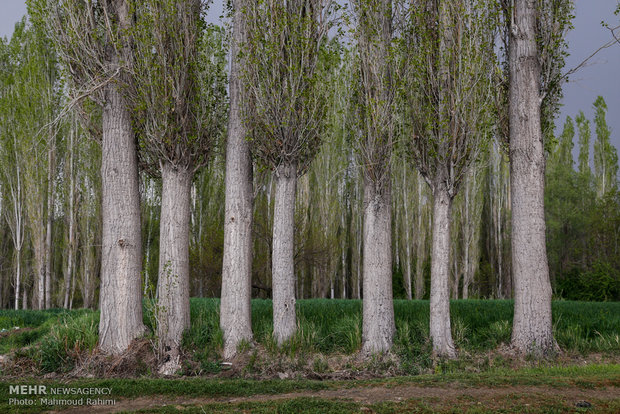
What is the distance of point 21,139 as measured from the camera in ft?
65.5

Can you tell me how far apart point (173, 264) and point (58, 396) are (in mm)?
3458

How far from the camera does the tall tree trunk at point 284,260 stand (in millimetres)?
8930

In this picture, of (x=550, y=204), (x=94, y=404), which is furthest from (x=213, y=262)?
(x=550, y=204)

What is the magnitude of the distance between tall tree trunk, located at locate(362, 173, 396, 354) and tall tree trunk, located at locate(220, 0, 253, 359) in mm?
2257

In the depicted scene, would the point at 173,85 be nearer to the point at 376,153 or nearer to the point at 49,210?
the point at 376,153

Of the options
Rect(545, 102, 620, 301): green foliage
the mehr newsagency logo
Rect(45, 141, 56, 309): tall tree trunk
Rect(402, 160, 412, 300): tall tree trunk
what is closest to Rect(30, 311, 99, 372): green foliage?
the mehr newsagency logo

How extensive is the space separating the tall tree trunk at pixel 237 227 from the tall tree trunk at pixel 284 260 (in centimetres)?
57

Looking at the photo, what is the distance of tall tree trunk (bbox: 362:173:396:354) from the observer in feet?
29.1

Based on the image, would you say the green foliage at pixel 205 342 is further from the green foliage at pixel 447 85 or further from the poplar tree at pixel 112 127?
the green foliage at pixel 447 85

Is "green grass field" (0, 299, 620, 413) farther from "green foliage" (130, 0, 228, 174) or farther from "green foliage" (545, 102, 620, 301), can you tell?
"green foliage" (545, 102, 620, 301)

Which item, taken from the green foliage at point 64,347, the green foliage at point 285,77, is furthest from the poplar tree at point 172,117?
the green foliage at point 64,347

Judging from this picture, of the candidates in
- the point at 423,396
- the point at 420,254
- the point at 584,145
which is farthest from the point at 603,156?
the point at 423,396

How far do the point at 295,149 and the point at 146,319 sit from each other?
479cm

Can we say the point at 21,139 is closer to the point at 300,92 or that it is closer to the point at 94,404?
the point at 300,92
